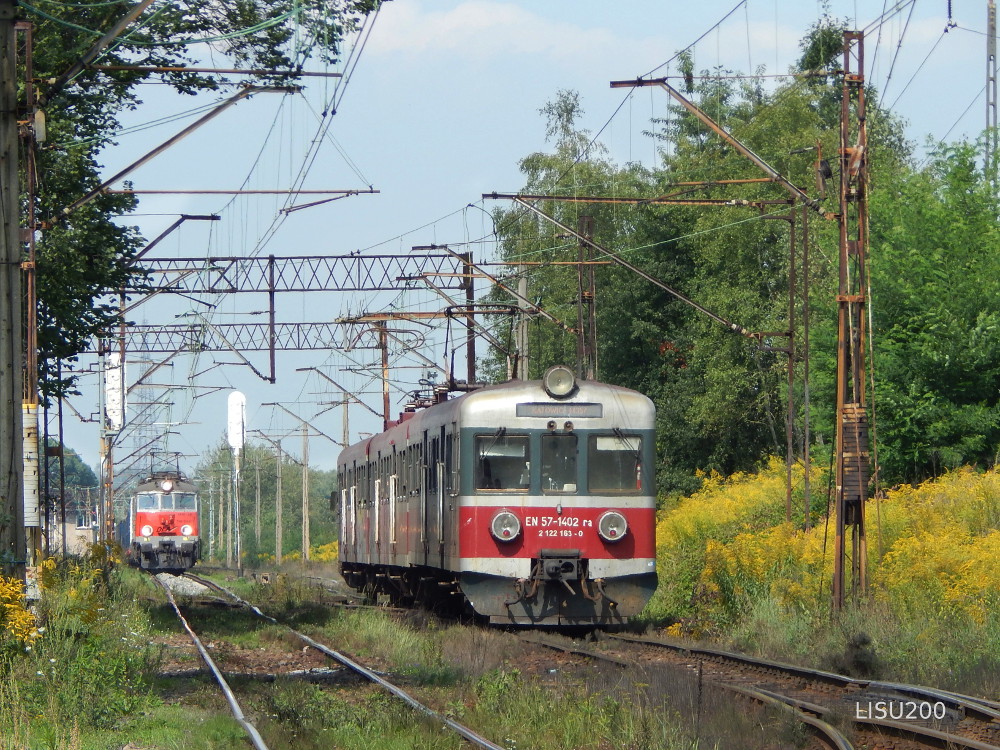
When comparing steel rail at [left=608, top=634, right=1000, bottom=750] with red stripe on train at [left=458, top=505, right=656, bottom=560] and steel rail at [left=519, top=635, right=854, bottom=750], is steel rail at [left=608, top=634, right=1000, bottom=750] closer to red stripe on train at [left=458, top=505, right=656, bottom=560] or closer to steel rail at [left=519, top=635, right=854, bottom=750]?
steel rail at [left=519, top=635, right=854, bottom=750]

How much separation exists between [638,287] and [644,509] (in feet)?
105

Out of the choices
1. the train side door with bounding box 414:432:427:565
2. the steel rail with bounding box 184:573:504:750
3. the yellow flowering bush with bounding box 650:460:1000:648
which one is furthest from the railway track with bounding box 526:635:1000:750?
the train side door with bounding box 414:432:427:565

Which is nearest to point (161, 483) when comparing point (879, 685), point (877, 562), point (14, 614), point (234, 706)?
point (877, 562)

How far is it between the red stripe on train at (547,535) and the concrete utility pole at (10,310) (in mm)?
5749

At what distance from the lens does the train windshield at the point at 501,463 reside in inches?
656

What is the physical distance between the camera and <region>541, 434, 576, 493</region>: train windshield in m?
16.8

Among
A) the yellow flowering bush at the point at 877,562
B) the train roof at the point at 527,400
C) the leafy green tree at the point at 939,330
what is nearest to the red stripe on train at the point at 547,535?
the train roof at the point at 527,400

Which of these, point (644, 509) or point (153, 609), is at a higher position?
point (644, 509)

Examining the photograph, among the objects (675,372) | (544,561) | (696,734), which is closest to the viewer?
(696,734)

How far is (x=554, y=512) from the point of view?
54.7 ft

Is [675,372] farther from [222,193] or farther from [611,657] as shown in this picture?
[611,657]

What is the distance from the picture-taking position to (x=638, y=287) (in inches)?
1903

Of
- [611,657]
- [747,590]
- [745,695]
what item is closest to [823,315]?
[747,590]

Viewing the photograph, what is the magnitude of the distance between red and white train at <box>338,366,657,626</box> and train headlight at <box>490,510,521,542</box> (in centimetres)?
2
